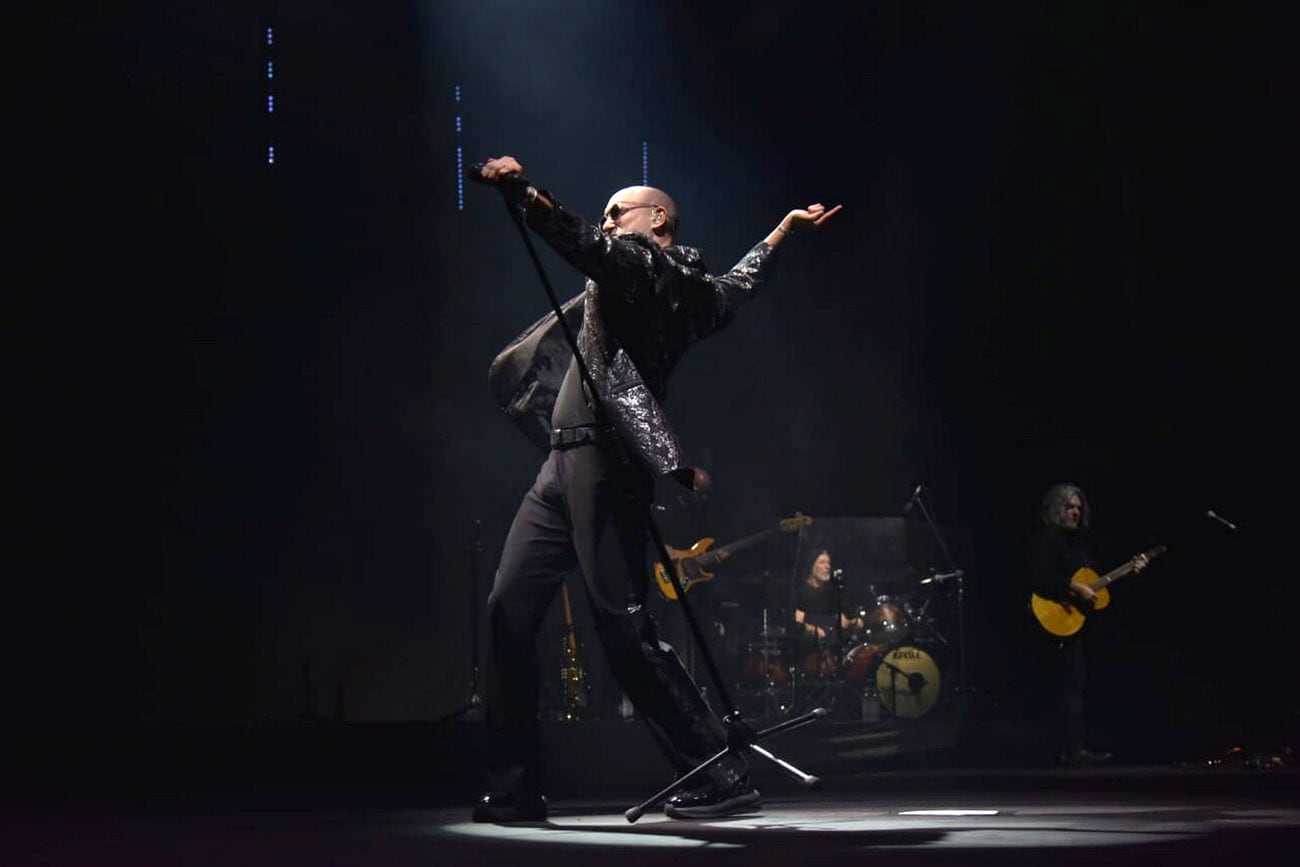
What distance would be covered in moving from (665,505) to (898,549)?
1.49m

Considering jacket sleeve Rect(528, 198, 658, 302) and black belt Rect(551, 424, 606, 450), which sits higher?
jacket sleeve Rect(528, 198, 658, 302)

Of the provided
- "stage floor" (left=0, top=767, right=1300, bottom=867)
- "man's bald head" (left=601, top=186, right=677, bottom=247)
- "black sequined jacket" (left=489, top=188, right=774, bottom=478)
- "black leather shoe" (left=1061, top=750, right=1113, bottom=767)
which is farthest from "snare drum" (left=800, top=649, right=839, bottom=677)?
"man's bald head" (left=601, top=186, right=677, bottom=247)

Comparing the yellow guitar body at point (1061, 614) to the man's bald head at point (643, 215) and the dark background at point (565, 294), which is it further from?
the man's bald head at point (643, 215)

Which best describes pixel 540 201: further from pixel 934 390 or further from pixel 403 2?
pixel 934 390

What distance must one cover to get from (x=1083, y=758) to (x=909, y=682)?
2.01 meters

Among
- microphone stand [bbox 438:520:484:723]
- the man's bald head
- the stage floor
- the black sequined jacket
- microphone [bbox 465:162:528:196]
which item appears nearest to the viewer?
the stage floor

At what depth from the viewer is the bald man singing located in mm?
3842

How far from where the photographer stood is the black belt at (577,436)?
3912 mm

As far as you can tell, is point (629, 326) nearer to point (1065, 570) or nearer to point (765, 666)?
point (1065, 570)

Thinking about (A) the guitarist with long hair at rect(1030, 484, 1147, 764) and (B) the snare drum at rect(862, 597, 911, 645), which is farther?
(B) the snare drum at rect(862, 597, 911, 645)

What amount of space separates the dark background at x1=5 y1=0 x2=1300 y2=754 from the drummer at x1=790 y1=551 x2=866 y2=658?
277 mm

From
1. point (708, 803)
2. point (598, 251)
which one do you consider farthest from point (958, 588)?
point (598, 251)

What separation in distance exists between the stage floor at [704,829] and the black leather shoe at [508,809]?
55mm

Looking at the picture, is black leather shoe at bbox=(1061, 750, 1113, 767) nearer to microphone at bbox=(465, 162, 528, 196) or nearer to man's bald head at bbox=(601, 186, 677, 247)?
man's bald head at bbox=(601, 186, 677, 247)
